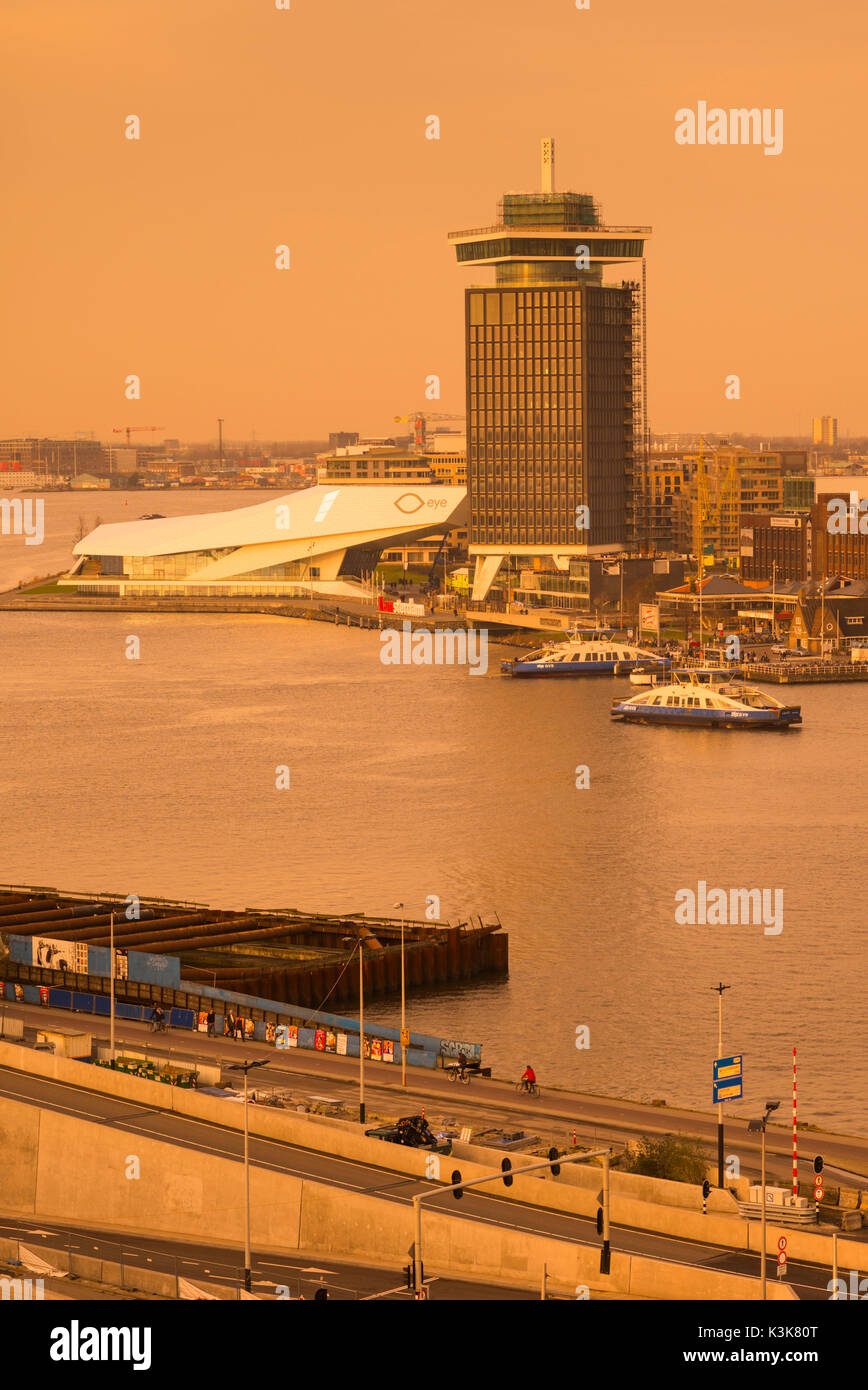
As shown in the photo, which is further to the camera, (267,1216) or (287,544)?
(287,544)

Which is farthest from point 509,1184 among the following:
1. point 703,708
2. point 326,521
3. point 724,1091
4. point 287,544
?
point 287,544

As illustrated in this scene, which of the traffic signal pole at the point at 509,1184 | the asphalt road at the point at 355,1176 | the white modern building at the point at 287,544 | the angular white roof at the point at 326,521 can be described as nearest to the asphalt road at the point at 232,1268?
the traffic signal pole at the point at 509,1184

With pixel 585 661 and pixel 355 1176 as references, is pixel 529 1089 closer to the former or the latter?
pixel 355 1176

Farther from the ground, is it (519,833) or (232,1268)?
(519,833)

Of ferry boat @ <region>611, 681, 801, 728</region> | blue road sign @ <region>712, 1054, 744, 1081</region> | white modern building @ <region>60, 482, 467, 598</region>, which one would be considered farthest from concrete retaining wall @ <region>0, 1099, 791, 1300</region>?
white modern building @ <region>60, 482, 467, 598</region>

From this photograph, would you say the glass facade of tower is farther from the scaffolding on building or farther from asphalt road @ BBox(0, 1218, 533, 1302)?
asphalt road @ BBox(0, 1218, 533, 1302)

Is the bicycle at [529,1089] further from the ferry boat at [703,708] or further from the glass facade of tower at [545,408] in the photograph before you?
the glass facade of tower at [545,408]

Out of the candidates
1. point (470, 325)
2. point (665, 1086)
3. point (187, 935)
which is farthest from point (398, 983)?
point (470, 325)
